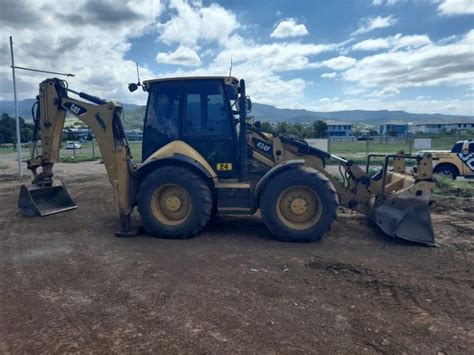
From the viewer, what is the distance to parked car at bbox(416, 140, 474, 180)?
14906 mm

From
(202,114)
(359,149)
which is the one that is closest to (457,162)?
(202,114)

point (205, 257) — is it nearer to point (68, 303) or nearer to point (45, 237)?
point (68, 303)

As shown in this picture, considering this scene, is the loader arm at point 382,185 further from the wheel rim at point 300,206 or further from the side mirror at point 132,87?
the side mirror at point 132,87

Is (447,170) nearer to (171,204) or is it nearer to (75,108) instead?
(171,204)

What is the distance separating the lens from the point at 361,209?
723 centimetres

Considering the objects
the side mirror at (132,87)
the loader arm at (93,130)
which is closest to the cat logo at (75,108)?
the loader arm at (93,130)

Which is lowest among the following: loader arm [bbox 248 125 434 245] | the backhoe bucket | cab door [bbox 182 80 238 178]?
the backhoe bucket

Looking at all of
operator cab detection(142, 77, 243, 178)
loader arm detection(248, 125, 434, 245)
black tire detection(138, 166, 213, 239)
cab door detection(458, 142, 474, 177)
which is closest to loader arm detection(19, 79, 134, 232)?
black tire detection(138, 166, 213, 239)

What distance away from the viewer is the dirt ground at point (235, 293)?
3.55m

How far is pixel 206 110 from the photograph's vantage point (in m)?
7.04

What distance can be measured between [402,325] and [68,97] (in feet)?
23.5

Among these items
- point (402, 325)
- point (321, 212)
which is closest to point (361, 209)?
point (321, 212)

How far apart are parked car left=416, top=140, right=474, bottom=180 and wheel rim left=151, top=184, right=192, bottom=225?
11.7 meters

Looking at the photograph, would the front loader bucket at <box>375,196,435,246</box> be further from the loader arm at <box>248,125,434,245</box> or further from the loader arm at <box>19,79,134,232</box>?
the loader arm at <box>19,79,134,232</box>
